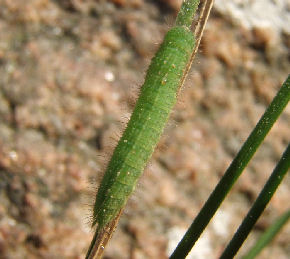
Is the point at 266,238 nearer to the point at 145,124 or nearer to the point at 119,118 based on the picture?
the point at 145,124

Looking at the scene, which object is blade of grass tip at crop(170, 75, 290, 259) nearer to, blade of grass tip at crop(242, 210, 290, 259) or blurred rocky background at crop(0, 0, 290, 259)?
blade of grass tip at crop(242, 210, 290, 259)

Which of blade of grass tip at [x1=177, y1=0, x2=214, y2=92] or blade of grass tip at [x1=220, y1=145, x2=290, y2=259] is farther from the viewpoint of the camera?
blade of grass tip at [x1=177, y1=0, x2=214, y2=92]

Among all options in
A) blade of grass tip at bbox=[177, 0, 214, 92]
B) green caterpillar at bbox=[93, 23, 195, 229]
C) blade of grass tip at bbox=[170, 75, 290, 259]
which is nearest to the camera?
blade of grass tip at bbox=[170, 75, 290, 259]

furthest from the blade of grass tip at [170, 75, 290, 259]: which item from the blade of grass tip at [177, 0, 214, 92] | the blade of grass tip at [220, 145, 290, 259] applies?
the blade of grass tip at [177, 0, 214, 92]

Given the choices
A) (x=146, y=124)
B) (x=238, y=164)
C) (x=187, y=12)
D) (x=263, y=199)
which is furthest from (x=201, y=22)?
(x=263, y=199)

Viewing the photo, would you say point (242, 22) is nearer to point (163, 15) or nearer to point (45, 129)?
point (163, 15)

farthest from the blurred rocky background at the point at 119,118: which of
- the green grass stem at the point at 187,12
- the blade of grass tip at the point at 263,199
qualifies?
the blade of grass tip at the point at 263,199

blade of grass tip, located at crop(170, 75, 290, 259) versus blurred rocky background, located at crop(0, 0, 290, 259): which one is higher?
blade of grass tip, located at crop(170, 75, 290, 259)
